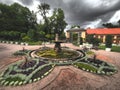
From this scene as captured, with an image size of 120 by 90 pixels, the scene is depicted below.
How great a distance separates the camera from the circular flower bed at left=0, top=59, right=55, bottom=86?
742 centimetres

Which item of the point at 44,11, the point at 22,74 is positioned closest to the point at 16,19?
the point at 44,11

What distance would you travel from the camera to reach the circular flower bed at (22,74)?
24.3 ft

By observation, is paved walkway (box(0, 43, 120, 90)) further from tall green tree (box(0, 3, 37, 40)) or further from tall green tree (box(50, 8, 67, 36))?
tall green tree (box(50, 8, 67, 36))

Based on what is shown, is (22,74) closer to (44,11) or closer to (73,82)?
(73,82)

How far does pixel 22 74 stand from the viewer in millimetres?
8328

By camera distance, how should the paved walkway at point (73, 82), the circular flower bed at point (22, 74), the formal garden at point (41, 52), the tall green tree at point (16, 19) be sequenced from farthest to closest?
the tall green tree at point (16, 19)
the formal garden at point (41, 52)
the circular flower bed at point (22, 74)
the paved walkway at point (73, 82)

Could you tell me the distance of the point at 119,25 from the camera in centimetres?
5106

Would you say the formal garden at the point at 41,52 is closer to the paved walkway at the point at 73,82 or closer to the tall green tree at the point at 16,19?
the tall green tree at the point at 16,19

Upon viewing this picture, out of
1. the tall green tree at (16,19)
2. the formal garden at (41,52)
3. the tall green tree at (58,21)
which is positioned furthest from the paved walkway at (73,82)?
the tall green tree at (58,21)

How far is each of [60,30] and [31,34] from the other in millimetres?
15442

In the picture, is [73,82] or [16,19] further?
[16,19]

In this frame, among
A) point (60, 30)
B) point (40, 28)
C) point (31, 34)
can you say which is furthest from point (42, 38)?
point (60, 30)

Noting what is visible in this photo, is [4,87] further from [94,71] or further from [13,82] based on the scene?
[94,71]

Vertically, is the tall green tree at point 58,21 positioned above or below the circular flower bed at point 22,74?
above
